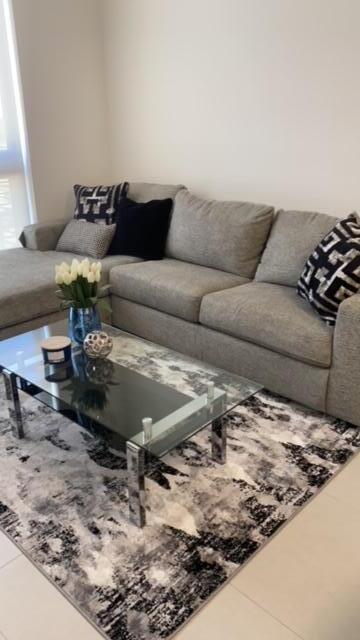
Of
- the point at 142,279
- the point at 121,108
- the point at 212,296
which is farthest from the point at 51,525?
the point at 121,108

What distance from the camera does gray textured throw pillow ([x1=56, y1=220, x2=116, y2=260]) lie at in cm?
342

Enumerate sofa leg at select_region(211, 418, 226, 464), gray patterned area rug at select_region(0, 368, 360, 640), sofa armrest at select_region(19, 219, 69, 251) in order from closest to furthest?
gray patterned area rug at select_region(0, 368, 360, 640), sofa leg at select_region(211, 418, 226, 464), sofa armrest at select_region(19, 219, 69, 251)

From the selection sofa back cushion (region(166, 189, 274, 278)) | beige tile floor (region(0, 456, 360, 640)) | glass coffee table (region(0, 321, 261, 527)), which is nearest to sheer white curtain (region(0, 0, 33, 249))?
sofa back cushion (region(166, 189, 274, 278))

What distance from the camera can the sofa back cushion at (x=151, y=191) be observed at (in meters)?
3.52

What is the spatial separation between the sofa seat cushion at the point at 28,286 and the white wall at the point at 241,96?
982 millimetres

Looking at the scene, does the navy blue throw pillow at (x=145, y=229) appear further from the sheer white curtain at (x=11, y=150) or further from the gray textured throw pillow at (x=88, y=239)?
the sheer white curtain at (x=11, y=150)

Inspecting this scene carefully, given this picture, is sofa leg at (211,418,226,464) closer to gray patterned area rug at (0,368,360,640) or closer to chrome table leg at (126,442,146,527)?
gray patterned area rug at (0,368,360,640)

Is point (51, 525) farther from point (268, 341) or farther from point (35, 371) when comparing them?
point (268, 341)

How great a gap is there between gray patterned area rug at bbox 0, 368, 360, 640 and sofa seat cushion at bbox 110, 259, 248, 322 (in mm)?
682

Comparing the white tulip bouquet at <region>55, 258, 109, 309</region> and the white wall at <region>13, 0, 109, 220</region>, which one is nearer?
the white tulip bouquet at <region>55, 258, 109, 309</region>

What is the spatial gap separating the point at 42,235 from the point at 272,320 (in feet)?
6.43

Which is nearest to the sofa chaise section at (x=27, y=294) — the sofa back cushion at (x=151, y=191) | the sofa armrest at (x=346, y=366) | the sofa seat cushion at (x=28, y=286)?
the sofa seat cushion at (x=28, y=286)

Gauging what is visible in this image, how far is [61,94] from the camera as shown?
3795 mm

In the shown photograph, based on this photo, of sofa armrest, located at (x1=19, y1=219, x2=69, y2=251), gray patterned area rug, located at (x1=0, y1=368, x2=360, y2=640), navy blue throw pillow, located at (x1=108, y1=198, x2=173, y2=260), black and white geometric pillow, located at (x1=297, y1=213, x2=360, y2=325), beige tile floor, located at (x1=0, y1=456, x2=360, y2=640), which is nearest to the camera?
beige tile floor, located at (x1=0, y1=456, x2=360, y2=640)
